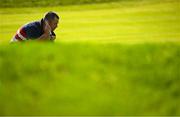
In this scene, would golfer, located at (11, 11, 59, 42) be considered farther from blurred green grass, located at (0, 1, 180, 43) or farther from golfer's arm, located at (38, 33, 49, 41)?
blurred green grass, located at (0, 1, 180, 43)

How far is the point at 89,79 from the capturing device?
333 centimetres

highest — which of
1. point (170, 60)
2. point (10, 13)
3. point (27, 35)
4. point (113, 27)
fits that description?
point (170, 60)

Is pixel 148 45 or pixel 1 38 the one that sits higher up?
pixel 148 45

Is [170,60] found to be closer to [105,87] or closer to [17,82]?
[105,87]

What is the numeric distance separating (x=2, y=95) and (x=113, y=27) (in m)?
8.77

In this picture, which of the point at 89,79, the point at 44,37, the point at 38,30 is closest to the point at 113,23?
the point at 38,30

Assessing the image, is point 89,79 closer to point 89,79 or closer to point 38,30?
point 89,79

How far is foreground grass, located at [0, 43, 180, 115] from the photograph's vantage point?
3.10 meters

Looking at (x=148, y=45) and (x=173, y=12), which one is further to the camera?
(x=173, y=12)

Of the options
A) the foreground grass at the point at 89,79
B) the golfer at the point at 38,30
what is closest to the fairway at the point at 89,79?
the foreground grass at the point at 89,79

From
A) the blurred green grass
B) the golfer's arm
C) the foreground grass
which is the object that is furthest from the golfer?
the foreground grass

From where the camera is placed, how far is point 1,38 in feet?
35.7

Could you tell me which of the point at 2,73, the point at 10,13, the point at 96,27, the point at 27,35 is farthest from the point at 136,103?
the point at 10,13

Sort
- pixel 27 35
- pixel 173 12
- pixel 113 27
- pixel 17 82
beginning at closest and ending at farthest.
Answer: pixel 17 82 < pixel 27 35 < pixel 113 27 < pixel 173 12
